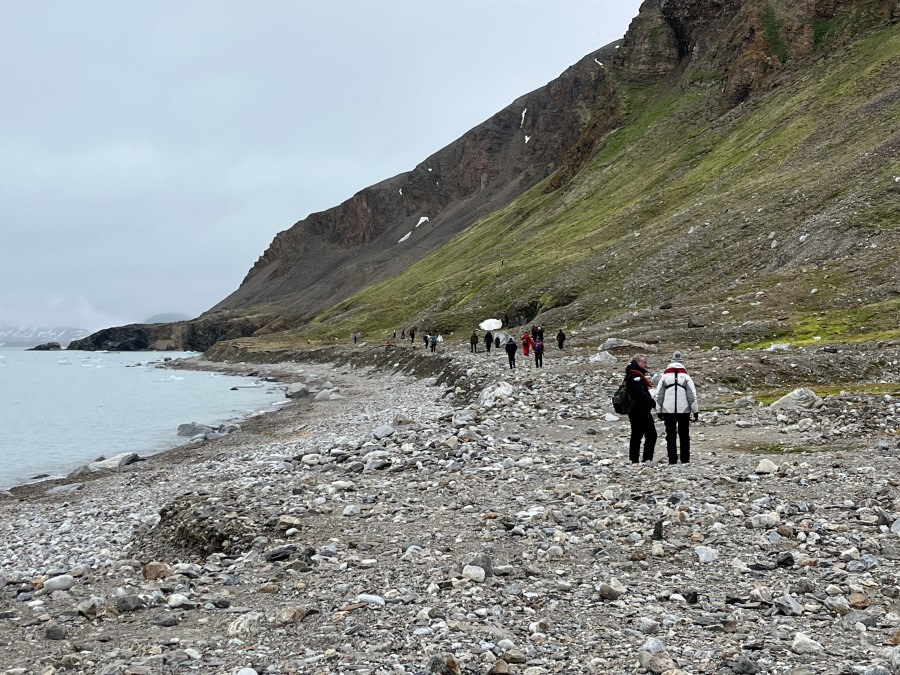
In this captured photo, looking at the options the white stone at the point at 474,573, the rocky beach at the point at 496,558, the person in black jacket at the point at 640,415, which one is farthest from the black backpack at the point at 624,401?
the white stone at the point at 474,573

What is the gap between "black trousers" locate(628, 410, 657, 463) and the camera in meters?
14.5

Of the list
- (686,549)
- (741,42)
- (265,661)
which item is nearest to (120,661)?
(265,661)

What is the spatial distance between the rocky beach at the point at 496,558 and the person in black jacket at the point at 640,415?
0.61 metres

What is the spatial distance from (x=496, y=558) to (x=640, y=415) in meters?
6.36

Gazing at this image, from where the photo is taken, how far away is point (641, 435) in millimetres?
14609

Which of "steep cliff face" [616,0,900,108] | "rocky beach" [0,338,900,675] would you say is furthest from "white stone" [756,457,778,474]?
"steep cliff face" [616,0,900,108]

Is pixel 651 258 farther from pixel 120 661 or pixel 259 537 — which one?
pixel 120 661

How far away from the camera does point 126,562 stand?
11.4m

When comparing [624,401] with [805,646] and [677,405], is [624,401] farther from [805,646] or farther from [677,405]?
[805,646]

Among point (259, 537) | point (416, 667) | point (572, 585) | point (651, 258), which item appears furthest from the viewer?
point (651, 258)

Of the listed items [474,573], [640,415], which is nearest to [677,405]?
[640,415]

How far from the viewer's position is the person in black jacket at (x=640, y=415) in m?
14.5

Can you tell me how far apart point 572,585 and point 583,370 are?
73.2 ft

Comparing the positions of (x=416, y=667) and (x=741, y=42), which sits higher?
(x=741, y=42)
